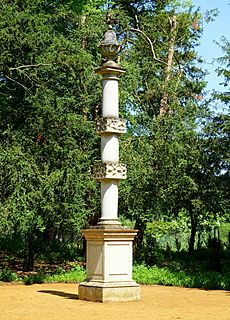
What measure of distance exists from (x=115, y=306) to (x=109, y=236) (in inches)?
64.9

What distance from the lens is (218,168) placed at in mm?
21578

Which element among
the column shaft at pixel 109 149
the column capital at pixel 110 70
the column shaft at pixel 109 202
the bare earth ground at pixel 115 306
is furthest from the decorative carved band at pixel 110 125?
the bare earth ground at pixel 115 306

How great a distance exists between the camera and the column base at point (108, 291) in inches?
507

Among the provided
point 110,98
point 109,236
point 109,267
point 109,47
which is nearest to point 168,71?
point 109,47

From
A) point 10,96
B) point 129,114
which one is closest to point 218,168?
point 129,114

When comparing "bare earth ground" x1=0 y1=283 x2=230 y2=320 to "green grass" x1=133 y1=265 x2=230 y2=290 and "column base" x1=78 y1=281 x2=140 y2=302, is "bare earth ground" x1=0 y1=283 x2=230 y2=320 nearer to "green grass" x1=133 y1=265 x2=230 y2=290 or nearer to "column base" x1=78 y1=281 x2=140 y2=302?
"column base" x1=78 y1=281 x2=140 y2=302

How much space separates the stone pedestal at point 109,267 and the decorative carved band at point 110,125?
2.25 meters

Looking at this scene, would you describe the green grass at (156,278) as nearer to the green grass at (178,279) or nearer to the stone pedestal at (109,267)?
the green grass at (178,279)

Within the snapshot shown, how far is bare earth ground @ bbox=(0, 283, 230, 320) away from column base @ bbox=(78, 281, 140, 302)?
244mm

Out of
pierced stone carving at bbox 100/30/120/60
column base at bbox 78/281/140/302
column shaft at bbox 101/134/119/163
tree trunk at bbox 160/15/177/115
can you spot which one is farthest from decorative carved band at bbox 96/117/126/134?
tree trunk at bbox 160/15/177/115

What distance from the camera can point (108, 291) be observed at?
42.3ft

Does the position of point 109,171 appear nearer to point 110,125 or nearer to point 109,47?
point 110,125

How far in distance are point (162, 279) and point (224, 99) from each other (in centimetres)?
622

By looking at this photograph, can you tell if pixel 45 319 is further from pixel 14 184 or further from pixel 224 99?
pixel 224 99
